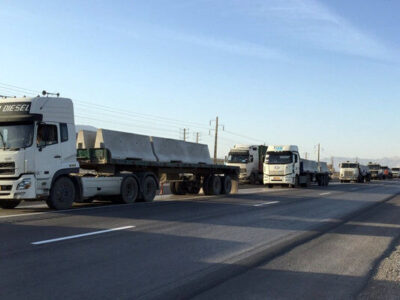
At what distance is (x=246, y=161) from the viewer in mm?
40094

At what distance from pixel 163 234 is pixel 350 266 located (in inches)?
151

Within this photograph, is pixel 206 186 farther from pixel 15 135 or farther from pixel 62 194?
pixel 15 135

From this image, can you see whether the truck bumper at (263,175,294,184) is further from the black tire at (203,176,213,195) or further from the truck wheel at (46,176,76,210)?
the truck wheel at (46,176,76,210)

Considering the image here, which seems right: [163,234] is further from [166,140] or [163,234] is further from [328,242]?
[166,140]

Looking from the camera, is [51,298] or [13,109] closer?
[51,298]

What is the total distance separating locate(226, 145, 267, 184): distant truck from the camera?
1570 inches

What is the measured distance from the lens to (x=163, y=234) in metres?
9.21

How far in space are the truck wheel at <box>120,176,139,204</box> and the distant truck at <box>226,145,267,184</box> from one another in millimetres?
22898

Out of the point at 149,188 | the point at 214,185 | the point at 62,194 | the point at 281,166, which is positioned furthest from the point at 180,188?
the point at 281,166

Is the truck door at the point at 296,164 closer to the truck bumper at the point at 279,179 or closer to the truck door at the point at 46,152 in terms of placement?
the truck bumper at the point at 279,179

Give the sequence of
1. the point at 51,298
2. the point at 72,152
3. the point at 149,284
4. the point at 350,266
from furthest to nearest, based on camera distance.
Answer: the point at 72,152 < the point at 350,266 < the point at 149,284 < the point at 51,298

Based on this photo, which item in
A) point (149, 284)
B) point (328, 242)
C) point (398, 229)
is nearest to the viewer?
point (149, 284)

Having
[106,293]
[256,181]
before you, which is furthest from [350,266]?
[256,181]

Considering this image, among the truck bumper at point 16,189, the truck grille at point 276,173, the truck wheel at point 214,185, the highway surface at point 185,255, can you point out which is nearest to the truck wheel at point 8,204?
the truck bumper at point 16,189
